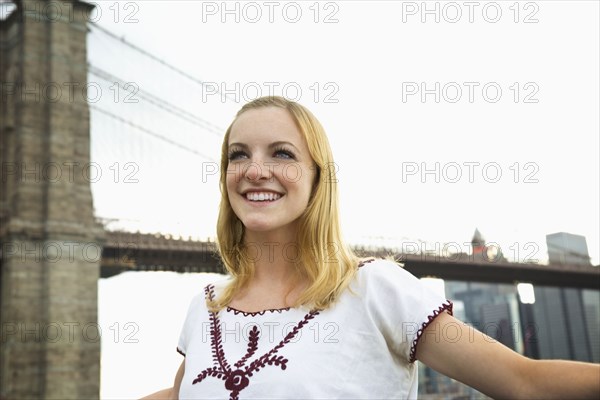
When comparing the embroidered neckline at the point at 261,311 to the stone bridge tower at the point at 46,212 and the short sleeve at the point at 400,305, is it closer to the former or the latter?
the short sleeve at the point at 400,305

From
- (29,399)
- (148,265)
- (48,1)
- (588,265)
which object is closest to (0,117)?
(48,1)

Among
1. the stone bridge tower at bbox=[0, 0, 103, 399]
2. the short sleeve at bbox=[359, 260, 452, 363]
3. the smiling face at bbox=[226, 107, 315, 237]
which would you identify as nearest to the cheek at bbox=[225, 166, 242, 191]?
the smiling face at bbox=[226, 107, 315, 237]

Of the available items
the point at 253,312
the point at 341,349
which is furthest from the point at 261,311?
the point at 341,349

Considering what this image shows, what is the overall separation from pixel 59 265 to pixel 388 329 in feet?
48.5

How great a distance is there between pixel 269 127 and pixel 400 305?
0.59 meters

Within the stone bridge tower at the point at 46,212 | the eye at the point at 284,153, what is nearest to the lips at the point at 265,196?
the eye at the point at 284,153

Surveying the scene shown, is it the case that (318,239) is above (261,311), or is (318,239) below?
above

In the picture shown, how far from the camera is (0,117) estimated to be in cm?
1666

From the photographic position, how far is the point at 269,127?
185cm

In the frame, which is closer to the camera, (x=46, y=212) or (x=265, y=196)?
(x=265, y=196)

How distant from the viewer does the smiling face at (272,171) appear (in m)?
1.82

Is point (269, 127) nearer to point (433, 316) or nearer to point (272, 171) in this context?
point (272, 171)

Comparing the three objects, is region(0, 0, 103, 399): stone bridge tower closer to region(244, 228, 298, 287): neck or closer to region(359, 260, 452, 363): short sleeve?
region(244, 228, 298, 287): neck

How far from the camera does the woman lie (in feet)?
4.89
